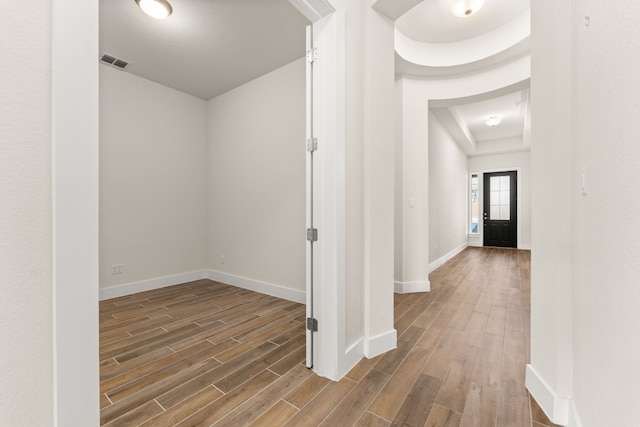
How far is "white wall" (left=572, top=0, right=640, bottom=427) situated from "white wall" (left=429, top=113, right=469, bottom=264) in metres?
3.79

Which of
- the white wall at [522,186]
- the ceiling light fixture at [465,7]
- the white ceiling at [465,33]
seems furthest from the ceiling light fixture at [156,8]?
the white wall at [522,186]

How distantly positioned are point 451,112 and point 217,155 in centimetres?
432

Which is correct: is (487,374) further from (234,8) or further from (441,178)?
(441,178)

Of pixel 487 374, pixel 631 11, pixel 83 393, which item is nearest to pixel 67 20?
pixel 83 393

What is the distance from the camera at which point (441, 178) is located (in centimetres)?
557

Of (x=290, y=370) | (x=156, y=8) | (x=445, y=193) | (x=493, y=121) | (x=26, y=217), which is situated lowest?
(x=290, y=370)

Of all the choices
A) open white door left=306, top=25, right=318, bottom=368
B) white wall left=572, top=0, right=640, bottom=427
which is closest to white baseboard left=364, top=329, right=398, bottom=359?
open white door left=306, top=25, right=318, bottom=368

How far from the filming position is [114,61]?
3.14 meters

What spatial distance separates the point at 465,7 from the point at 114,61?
13.0 ft

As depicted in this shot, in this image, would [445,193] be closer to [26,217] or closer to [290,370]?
Result: [290,370]

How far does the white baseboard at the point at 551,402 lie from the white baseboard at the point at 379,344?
85 centimetres

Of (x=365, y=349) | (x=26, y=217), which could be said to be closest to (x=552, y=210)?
(x=365, y=349)

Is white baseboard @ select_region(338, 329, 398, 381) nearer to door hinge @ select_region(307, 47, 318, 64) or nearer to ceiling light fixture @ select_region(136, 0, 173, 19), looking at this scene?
door hinge @ select_region(307, 47, 318, 64)

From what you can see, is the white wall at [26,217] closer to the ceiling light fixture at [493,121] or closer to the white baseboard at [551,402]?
the white baseboard at [551,402]
